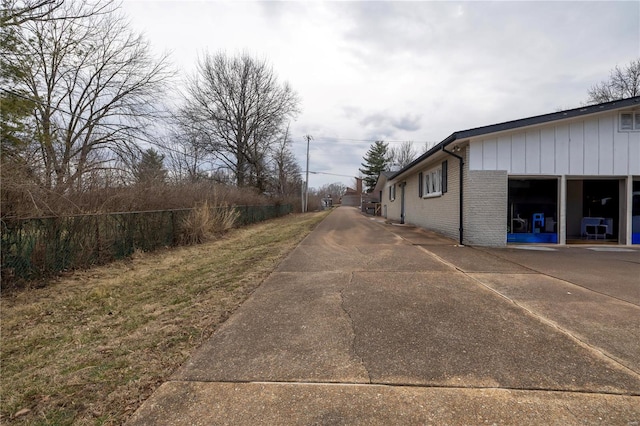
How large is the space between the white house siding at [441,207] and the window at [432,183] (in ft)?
0.65

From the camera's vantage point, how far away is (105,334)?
3.63 meters

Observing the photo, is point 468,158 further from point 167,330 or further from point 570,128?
point 167,330

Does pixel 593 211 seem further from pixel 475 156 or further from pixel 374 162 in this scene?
pixel 374 162

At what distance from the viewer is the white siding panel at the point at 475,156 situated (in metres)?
9.26

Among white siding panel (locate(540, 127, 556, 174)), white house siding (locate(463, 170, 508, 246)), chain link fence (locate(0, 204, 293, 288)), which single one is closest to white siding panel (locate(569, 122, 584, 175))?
white siding panel (locate(540, 127, 556, 174))

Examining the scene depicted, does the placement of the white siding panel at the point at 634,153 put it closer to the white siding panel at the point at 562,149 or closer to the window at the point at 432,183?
the white siding panel at the point at 562,149

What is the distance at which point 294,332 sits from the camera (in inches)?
133

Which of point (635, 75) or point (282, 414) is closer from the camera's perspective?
point (282, 414)

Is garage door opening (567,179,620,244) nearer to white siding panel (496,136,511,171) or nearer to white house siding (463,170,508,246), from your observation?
white house siding (463,170,508,246)

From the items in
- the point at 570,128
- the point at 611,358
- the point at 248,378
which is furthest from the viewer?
the point at 570,128

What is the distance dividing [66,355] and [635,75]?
3435cm

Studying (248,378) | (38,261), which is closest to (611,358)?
(248,378)

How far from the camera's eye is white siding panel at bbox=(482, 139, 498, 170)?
30.5 ft

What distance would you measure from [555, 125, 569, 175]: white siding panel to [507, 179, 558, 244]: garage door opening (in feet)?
2.80
